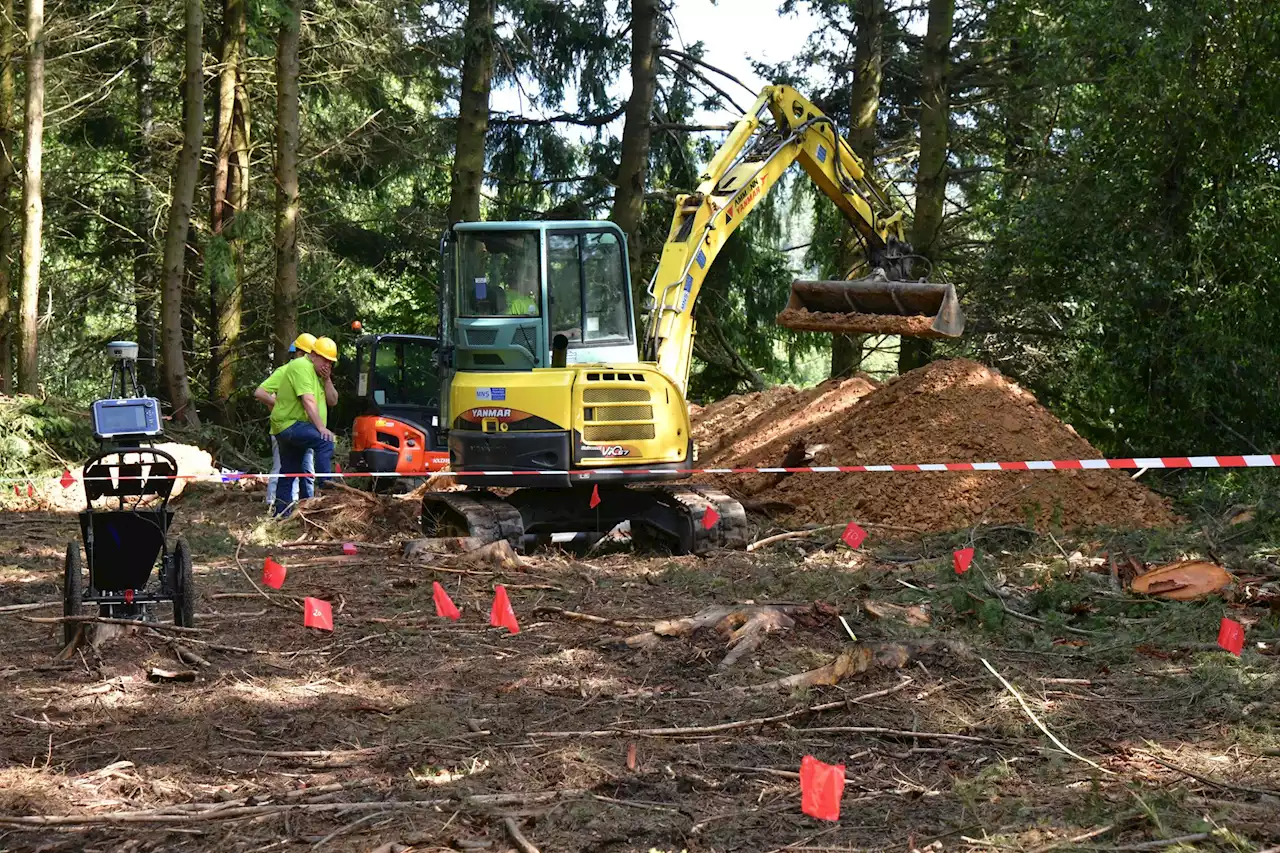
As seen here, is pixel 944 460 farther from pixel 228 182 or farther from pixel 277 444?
Result: pixel 228 182

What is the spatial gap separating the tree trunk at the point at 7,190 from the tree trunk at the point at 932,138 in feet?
41.0

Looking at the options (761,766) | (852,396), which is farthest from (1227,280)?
(761,766)

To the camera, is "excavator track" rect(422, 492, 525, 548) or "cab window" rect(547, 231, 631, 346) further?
"cab window" rect(547, 231, 631, 346)

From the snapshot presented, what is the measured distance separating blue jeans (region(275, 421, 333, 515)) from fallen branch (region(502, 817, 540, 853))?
829 centimetres

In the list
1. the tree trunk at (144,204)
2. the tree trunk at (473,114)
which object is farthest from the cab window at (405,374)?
the tree trunk at (144,204)

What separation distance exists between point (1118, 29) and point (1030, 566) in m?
7.48

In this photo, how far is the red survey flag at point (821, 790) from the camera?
4695 mm

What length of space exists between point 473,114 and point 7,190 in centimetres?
661

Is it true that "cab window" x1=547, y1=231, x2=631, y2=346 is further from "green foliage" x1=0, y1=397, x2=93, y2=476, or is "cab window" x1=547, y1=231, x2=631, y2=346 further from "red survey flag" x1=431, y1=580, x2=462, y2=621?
"green foliage" x1=0, y1=397, x2=93, y2=476

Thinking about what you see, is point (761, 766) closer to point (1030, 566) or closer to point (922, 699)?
point (922, 699)

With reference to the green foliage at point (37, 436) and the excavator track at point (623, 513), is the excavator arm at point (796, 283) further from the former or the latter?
the green foliage at point (37, 436)

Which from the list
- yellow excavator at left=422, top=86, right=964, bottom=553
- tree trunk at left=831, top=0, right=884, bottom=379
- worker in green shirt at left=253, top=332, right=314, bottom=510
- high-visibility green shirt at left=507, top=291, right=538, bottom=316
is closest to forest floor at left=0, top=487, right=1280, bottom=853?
yellow excavator at left=422, top=86, right=964, bottom=553

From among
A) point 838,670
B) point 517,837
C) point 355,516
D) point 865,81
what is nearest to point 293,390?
point 355,516

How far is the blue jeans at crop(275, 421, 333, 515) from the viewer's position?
12.6m
